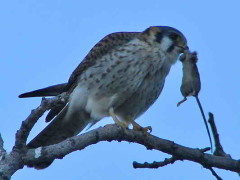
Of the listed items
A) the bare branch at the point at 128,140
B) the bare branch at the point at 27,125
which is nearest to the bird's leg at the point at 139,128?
the bare branch at the point at 128,140

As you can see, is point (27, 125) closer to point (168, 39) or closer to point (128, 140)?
point (128, 140)

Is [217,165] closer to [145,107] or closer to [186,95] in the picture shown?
[186,95]

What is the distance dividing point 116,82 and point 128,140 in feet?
3.59

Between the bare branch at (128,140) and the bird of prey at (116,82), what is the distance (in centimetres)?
81

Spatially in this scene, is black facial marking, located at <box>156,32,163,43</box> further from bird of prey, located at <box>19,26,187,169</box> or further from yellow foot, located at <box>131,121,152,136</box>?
yellow foot, located at <box>131,121,152,136</box>

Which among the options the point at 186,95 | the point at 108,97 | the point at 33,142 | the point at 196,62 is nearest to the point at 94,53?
the point at 108,97

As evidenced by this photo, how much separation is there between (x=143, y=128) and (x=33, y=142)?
1127mm

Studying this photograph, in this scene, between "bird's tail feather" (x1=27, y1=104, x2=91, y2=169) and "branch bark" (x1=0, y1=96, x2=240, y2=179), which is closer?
"branch bark" (x1=0, y1=96, x2=240, y2=179)

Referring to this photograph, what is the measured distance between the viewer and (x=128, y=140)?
3996mm

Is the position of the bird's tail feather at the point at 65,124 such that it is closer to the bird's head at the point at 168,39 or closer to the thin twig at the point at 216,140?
the bird's head at the point at 168,39

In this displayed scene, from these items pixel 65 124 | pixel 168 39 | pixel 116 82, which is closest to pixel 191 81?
pixel 116 82

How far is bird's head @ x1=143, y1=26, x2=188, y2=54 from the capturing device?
5.24 meters

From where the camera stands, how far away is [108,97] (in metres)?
5.06

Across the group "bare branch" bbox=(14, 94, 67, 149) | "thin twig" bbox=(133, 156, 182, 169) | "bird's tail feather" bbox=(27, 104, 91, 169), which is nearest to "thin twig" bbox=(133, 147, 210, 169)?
"thin twig" bbox=(133, 156, 182, 169)
